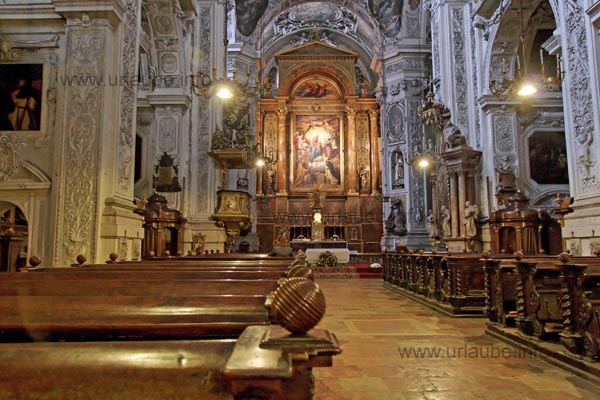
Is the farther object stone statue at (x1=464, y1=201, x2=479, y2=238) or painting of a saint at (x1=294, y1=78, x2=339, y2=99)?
painting of a saint at (x1=294, y1=78, x2=339, y2=99)

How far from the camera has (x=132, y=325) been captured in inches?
71.9

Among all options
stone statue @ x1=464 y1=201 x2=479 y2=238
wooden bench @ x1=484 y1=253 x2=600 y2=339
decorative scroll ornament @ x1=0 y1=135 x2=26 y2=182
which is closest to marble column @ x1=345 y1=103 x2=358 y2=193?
stone statue @ x1=464 y1=201 x2=479 y2=238

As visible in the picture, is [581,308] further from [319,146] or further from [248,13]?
[319,146]

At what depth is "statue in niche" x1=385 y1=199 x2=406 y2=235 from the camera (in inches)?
688

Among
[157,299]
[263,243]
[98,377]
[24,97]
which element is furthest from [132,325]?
[263,243]

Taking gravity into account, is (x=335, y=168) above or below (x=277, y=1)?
below

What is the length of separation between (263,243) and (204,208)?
9.33 meters

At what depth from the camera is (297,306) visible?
1196 millimetres

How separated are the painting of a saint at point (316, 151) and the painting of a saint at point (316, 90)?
3.54ft

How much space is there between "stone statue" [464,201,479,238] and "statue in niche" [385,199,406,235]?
652 centimetres

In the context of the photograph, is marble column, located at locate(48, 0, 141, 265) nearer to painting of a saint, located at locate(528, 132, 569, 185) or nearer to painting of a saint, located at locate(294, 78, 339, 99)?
painting of a saint, located at locate(528, 132, 569, 185)

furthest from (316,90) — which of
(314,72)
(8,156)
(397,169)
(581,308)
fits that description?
(581,308)

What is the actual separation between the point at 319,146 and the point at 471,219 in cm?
1228

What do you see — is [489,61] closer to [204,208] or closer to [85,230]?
[204,208]
